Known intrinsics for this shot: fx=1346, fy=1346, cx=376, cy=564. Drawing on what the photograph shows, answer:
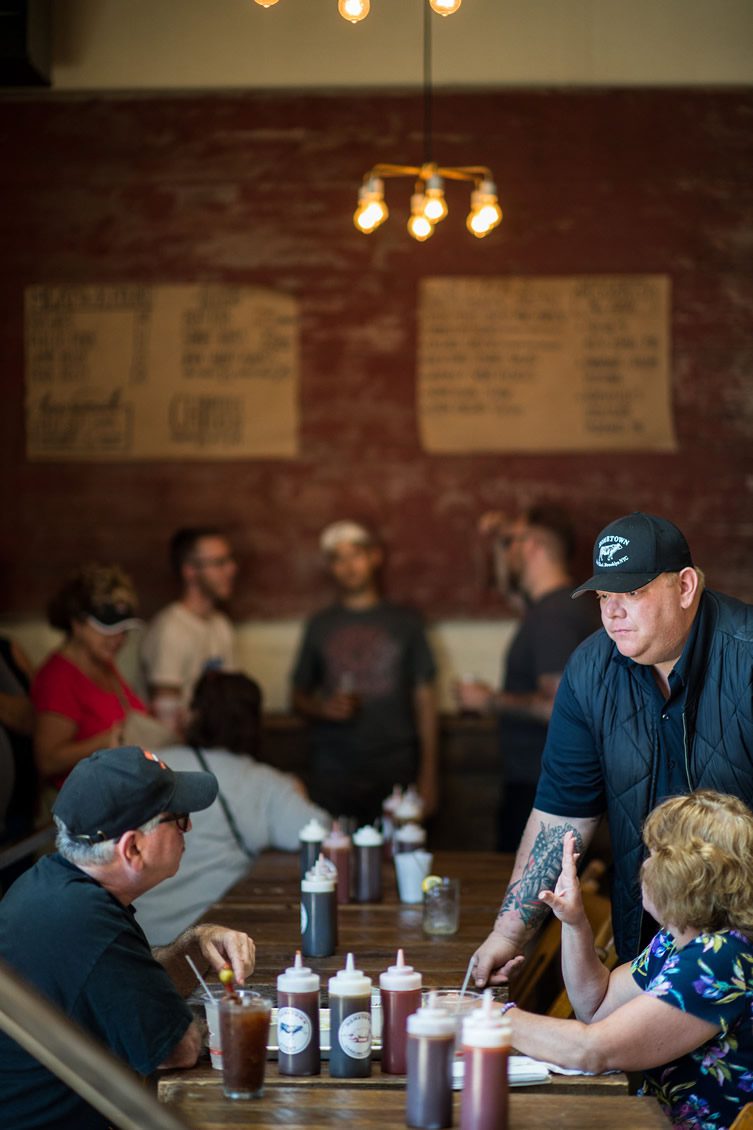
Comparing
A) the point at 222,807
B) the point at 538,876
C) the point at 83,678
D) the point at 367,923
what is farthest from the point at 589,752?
the point at 83,678

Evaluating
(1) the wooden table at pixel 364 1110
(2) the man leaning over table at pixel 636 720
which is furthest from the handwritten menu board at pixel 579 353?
(1) the wooden table at pixel 364 1110

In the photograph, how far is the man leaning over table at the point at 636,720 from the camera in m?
2.65

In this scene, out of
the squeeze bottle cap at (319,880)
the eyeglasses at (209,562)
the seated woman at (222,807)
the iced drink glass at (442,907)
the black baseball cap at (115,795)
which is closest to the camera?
the black baseball cap at (115,795)

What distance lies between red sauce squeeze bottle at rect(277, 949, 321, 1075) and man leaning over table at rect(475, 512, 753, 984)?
0.56m

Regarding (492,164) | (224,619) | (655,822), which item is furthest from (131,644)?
(655,822)

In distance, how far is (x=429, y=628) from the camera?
5680mm

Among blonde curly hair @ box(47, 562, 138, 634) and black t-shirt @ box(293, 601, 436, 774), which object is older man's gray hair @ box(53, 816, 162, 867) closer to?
blonde curly hair @ box(47, 562, 138, 634)

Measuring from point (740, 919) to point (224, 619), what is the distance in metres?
3.67

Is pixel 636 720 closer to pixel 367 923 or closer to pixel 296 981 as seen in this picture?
pixel 367 923

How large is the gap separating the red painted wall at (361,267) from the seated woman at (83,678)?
122cm

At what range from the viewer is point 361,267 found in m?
5.60

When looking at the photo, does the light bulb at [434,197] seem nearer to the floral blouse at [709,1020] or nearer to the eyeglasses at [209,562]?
the eyeglasses at [209,562]

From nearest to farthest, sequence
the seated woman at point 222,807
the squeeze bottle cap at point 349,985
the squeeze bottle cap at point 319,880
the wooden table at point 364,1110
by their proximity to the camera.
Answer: the wooden table at point 364,1110, the squeeze bottle cap at point 349,985, the squeeze bottle cap at point 319,880, the seated woman at point 222,807

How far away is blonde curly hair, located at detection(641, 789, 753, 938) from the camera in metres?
2.11
